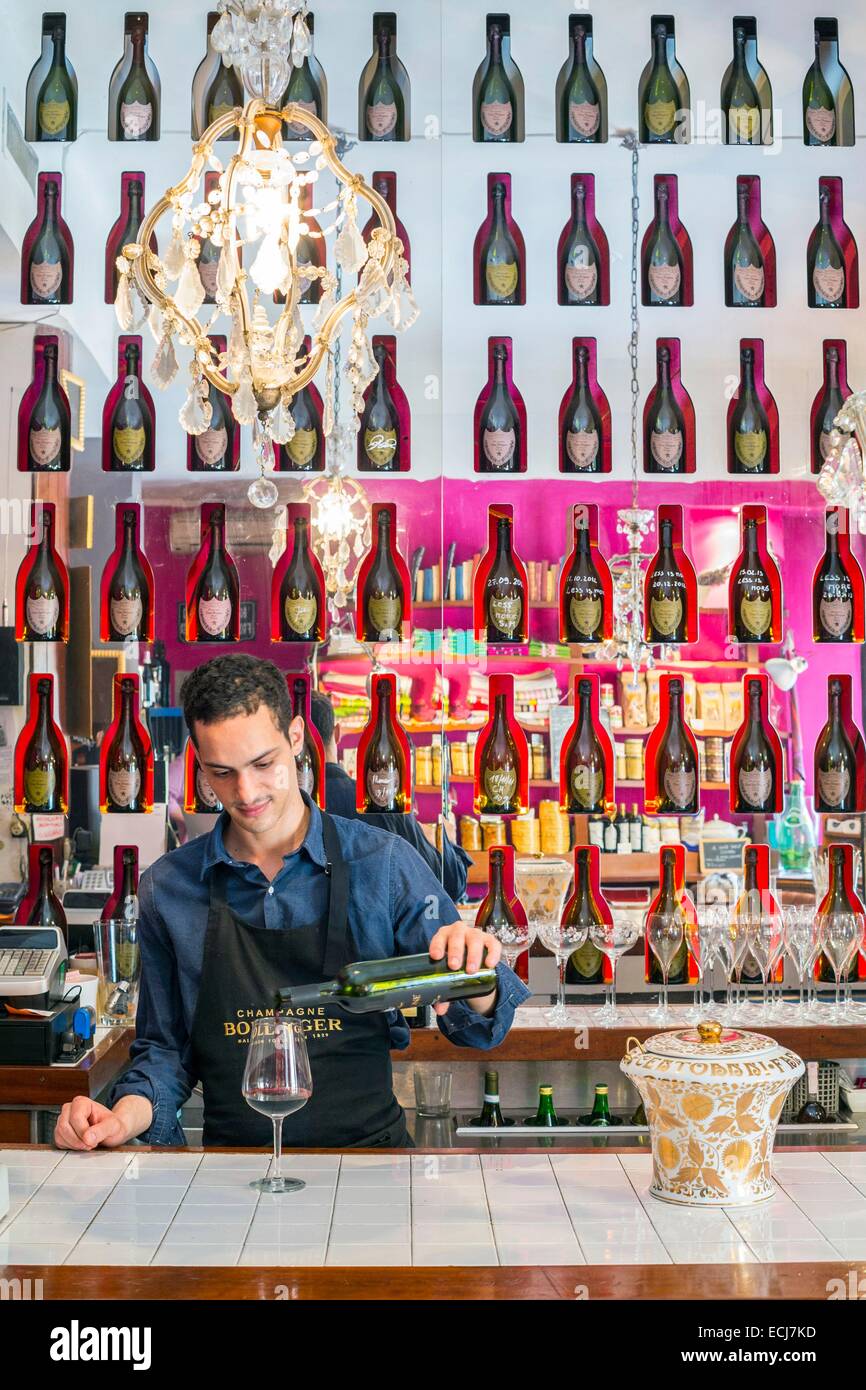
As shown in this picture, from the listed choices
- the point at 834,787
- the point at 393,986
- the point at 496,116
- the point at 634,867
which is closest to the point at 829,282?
the point at 496,116

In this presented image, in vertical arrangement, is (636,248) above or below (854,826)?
above

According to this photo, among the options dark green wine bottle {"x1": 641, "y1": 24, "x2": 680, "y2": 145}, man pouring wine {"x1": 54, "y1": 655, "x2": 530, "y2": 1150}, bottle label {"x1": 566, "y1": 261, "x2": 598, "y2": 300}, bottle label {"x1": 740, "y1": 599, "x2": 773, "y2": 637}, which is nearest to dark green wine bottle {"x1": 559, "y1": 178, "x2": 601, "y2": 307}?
bottle label {"x1": 566, "y1": 261, "x2": 598, "y2": 300}

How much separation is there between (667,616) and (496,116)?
4.98 feet

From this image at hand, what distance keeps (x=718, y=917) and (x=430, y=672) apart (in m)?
1.11

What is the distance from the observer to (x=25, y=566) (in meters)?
4.20

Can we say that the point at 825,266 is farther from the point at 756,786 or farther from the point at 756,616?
the point at 756,786

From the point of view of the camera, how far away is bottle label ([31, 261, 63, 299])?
166 inches

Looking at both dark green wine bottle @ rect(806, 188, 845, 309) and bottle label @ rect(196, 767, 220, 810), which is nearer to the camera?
bottle label @ rect(196, 767, 220, 810)

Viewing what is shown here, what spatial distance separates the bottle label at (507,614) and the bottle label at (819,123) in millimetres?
1608

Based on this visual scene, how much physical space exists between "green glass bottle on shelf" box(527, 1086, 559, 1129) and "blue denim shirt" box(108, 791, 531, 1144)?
0.73 meters

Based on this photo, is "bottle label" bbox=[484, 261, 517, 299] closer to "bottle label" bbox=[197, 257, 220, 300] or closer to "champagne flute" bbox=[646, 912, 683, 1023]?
"bottle label" bbox=[197, 257, 220, 300]
